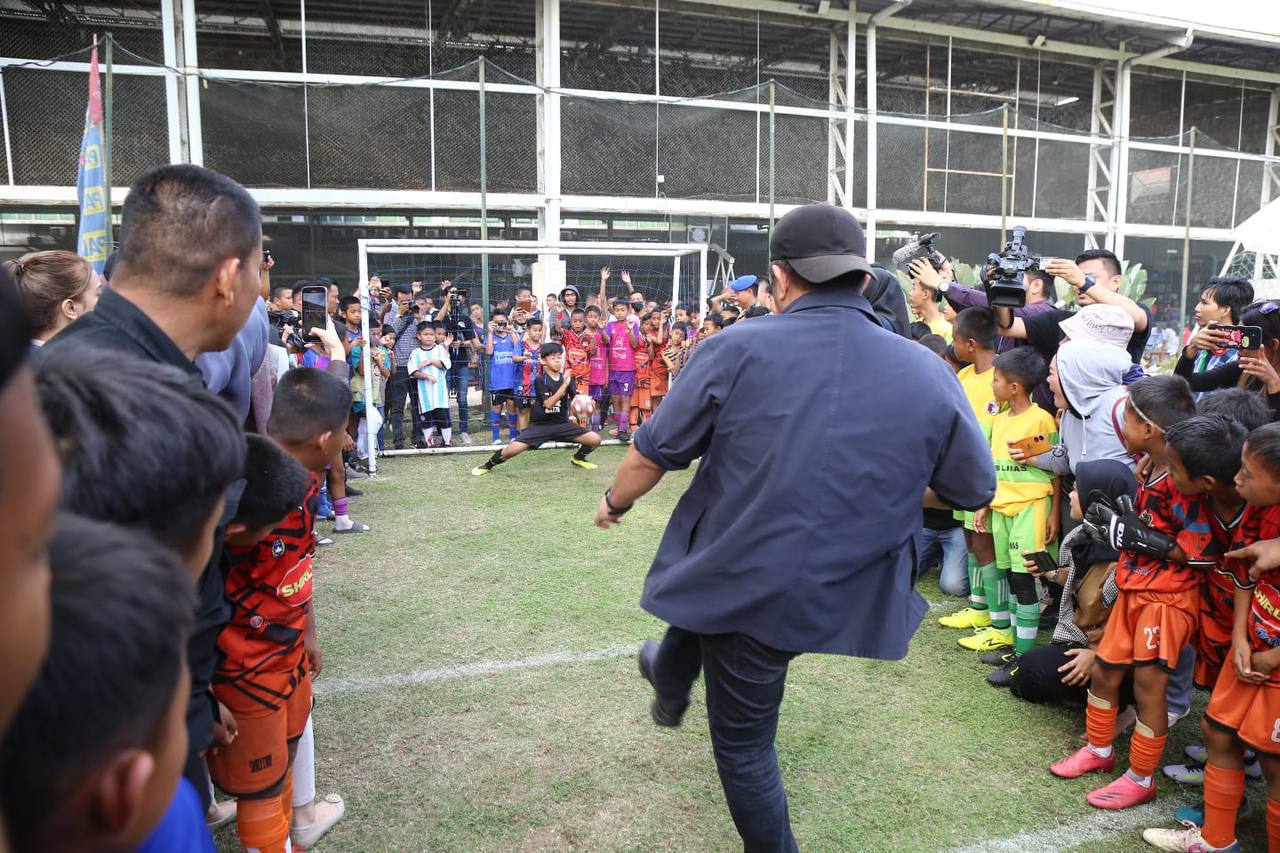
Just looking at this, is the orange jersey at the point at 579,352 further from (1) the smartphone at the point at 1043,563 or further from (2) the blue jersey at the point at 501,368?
(1) the smartphone at the point at 1043,563

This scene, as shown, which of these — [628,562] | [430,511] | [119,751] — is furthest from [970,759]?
[430,511]

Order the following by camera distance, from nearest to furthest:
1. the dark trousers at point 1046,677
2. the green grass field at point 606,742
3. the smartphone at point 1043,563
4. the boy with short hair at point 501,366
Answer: the green grass field at point 606,742 < the dark trousers at point 1046,677 < the smartphone at point 1043,563 < the boy with short hair at point 501,366

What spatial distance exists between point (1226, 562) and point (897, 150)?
12214mm

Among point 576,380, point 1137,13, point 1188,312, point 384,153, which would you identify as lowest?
point 576,380

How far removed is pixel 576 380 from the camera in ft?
37.8

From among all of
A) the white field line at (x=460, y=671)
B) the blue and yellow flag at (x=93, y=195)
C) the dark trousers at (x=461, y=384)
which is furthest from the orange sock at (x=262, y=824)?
the dark trousers at (x=461, y=384)

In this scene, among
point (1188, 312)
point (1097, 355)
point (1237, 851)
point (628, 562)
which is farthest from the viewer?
point (1188, 312)

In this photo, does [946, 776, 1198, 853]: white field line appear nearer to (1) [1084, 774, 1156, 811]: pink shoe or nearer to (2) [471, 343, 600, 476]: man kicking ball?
(1) [1084, 774, 1156, 811]: pink shoe

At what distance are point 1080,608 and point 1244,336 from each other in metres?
1.56

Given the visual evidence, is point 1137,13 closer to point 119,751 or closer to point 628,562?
point 628,562

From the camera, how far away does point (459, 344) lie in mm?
10992

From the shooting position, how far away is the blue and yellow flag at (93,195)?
557 centimetres

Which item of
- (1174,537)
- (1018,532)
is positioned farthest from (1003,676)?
(1174,537)

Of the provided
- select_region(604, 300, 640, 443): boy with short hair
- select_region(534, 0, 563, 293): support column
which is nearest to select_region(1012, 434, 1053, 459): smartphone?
select_region(604, 300, 640, 443): boy with short hair
